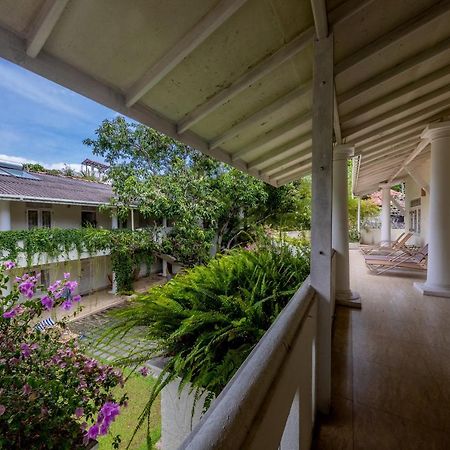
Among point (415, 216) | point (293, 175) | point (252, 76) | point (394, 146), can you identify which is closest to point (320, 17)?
point (252, 76)

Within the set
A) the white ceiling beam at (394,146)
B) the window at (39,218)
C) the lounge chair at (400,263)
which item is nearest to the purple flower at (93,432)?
the white ceiling beam at (394,146)

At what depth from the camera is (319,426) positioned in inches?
70.5

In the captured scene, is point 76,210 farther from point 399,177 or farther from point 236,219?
point 399,177

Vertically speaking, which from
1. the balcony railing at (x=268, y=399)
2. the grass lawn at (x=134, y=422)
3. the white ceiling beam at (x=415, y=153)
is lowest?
the grass lawn at (x=134, y=422)

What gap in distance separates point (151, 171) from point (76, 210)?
14.1 feet

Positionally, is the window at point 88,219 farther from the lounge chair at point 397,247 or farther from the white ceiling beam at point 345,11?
the white ceiling beam at point 345,11

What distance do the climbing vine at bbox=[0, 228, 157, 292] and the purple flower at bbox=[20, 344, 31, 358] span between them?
7471mm

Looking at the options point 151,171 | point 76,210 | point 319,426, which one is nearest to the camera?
point 319,426

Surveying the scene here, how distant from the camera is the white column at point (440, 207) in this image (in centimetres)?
400

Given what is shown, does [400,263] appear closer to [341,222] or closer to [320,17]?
[341,222]

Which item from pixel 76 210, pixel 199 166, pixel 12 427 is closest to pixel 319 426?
pixel 12 427

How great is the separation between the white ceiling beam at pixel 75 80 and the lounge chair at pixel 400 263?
231 inches

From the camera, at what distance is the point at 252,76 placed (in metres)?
1.95

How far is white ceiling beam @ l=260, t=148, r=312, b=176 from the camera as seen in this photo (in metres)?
4.19
